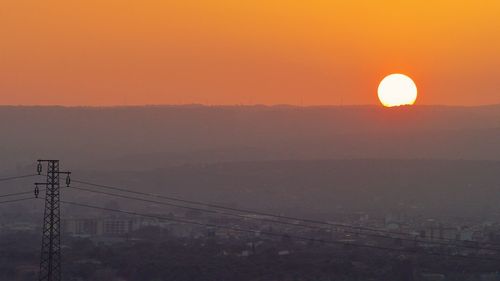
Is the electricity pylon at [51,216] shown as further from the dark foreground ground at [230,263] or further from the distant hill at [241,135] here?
the distant hill at [241,135]

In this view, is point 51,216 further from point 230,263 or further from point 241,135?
point 241,135

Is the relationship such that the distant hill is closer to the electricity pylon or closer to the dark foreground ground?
the dark foreground ground

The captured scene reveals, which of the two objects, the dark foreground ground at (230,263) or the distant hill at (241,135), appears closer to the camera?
the dark foreground ground at (230,263)

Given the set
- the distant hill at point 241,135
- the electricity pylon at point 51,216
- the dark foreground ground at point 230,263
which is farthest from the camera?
the distant hill at point 241,135

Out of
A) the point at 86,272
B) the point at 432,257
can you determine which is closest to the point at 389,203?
the point at 432,257

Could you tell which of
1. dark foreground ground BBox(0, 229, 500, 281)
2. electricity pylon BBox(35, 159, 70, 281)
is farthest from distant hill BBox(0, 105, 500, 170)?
electricity pylon BBox(35, 159, 70, 281)

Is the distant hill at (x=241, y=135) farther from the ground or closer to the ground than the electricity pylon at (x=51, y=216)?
farther from the ground

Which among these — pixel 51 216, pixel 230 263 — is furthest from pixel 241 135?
pixel 51 216

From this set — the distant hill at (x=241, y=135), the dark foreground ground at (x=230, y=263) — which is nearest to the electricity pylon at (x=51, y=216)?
the dark foreground ground at (x=230, y=263)

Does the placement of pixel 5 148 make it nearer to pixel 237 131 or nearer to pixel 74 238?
pixel 237 131
